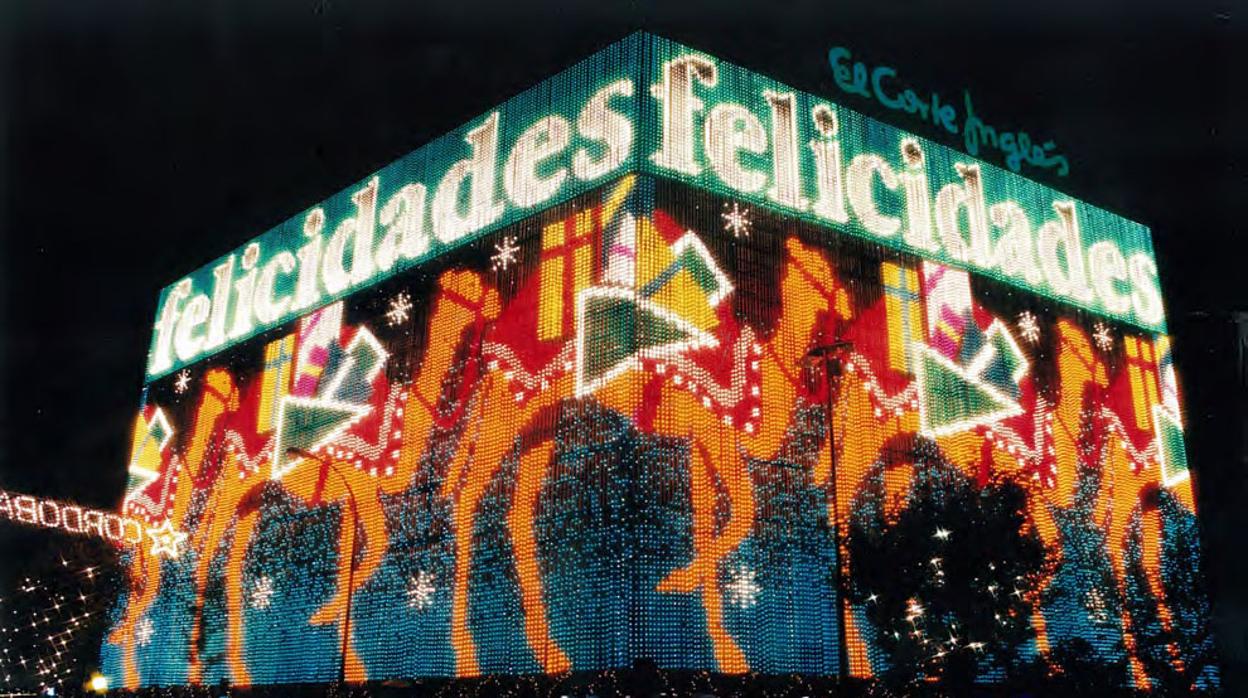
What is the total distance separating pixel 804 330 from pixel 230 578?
81.4 ft

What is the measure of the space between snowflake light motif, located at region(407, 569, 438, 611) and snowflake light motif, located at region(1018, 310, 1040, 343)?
22.6 metres

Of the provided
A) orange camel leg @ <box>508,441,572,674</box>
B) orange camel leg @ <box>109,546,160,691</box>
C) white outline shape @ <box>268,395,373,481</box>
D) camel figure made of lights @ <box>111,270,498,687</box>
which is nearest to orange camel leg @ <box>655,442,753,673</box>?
orange camel leg @ <box>508,441,572,674</box>

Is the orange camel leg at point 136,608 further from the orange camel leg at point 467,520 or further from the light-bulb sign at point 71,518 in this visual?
the orange camel leg at point 467,520

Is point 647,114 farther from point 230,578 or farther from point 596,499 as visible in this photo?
point 230,578

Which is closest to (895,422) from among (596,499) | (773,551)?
(773,551)

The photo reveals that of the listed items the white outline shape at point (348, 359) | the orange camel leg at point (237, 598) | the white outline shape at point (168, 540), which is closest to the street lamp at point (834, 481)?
the white outline shape at point (348, 359)

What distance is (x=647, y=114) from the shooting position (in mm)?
31609

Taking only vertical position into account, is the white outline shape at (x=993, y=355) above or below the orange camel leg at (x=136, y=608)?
above

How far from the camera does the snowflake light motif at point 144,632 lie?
151ft

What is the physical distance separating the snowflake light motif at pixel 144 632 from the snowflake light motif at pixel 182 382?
33.5 ft

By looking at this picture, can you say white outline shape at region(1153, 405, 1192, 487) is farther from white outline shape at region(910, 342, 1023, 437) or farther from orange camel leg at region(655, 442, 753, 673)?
orange camel leg at region(655, 442, 753, 673)

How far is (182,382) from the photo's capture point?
49.8 m

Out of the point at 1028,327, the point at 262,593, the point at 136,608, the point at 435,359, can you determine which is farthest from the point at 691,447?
the point at 136,608

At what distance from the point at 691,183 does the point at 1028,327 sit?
15480mm
